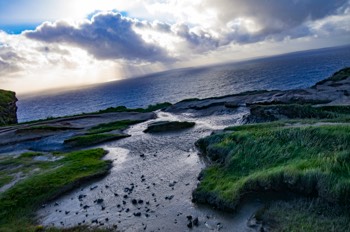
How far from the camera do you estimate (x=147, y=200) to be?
82.4 ft

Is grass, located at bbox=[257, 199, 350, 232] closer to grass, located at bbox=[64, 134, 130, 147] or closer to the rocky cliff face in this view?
grass, located at bbox=[64, 134, 130, 147]

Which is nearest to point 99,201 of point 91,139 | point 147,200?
point 147,200

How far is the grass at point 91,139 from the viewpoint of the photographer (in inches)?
2178

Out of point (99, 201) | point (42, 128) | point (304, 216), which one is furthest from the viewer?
point (42, 128)

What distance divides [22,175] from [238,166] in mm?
28623

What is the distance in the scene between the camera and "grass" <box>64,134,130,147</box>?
55.3m

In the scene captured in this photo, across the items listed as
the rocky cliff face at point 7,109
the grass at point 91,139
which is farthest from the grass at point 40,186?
the rocky cliff face at point 7,109

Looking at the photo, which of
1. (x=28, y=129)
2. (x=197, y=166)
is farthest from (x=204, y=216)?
(x=28, y=129)

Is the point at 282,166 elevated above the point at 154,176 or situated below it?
above

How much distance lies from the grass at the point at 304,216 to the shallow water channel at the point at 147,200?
5.17ft

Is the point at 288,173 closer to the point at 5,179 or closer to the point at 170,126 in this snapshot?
the point at 5,179

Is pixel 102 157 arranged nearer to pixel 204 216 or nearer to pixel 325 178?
pixel 204 216

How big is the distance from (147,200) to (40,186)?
1411cm

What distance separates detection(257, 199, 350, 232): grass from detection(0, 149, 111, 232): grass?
14934 millimetres
